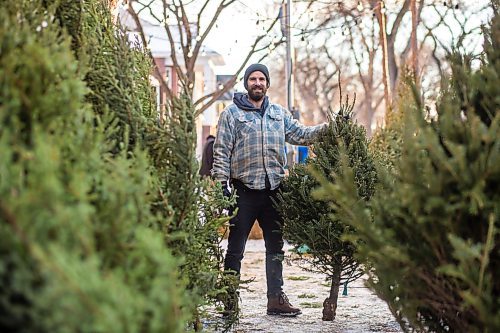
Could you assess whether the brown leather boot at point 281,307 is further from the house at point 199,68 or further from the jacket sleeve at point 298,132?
the house at point 199,68

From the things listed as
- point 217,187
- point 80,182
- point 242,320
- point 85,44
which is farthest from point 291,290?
point 80,182

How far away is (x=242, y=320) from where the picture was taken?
23.9ft

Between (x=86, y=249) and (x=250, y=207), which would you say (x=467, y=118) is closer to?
(x=86, y=249)

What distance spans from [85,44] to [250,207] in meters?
3.27

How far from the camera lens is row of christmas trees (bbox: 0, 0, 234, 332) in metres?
2.35

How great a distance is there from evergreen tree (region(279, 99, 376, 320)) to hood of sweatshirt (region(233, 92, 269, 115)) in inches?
26.9

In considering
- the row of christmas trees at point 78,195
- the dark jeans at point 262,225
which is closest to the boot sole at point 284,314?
the dark jeans at point 262,225

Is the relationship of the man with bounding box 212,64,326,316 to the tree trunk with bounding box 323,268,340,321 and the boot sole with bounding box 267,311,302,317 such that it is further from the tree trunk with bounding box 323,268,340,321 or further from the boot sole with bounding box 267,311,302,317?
the tree trunk with bounding box 323,268,340,321

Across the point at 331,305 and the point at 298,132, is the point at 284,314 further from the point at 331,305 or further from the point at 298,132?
the point at 298,132

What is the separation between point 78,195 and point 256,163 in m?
4.77

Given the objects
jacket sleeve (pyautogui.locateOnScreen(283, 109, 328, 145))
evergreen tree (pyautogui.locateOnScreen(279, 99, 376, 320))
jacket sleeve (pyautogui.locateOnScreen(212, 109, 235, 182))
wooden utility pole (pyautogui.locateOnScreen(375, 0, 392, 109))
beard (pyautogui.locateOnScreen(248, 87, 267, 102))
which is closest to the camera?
evergreen tree (pyautogui.locateOnScreen(279, 99, 376, 320))

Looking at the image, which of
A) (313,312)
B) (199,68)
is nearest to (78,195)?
(313,312)

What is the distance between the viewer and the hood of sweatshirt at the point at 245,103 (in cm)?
759

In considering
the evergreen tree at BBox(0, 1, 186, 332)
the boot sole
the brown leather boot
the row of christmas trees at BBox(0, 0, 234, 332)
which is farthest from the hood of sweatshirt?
the evergreen tree at BBox(0, 1, 186, 332)
